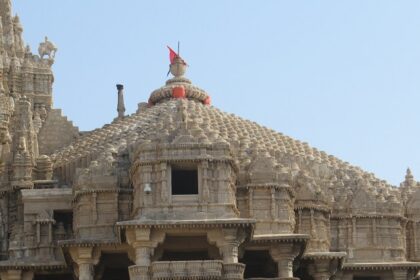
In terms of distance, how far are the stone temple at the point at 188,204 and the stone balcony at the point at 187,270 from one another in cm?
4

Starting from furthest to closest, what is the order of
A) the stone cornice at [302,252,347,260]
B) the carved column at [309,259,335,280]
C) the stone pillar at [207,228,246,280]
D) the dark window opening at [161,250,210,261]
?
1. the carved column at [309,259,335,280]
2. the stone cornice at [302,252,347,260]
3. the dark window opening at [161,250,210,261]
4. the stone pillar at [207,228,246,280]

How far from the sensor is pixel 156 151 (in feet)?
184

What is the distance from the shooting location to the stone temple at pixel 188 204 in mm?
55312

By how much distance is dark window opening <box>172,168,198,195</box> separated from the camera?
2226 inches

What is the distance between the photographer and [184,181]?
5684 centimetres

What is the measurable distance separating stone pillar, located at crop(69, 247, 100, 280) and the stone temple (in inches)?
2.0

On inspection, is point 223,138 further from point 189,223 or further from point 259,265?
point 189,223

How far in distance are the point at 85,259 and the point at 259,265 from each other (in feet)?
28.6

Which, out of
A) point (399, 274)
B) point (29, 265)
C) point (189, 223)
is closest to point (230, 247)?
point (189, 223)

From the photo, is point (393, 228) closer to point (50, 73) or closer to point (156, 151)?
point (156, 151)

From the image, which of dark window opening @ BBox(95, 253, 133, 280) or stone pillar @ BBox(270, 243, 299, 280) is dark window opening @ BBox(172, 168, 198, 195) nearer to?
dark window opening @ BBox(95, 253, 133, 280)

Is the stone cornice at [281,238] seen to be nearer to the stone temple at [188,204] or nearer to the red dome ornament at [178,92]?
the stone temple at [188,204]

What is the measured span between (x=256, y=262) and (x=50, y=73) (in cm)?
2718

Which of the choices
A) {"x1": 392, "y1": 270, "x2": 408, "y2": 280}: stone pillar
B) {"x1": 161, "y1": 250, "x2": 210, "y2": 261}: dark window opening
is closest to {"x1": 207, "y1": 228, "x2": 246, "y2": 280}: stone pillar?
{"x1": 161, "y1": 250, "x2": 210, "y2": 261}: dark window opening
